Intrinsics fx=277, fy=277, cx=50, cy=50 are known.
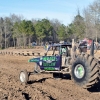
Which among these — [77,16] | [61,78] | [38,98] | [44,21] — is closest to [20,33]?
[44,21]

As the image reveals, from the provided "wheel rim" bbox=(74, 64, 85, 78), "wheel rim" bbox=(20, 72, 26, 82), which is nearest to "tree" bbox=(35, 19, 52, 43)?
"wheel rim" bbox=(20, 72, 26, 82)

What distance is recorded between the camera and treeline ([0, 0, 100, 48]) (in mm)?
41656

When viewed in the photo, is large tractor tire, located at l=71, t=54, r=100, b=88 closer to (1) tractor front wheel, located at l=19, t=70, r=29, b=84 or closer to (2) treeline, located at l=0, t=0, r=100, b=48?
(1) tractor front wheel, located at l=19, t=70, r=29, b=84

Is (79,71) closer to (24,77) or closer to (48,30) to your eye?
(24,77)

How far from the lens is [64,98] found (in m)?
8.52

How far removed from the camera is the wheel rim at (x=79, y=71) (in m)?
9.51

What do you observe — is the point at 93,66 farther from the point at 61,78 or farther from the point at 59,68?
the point at 61,78

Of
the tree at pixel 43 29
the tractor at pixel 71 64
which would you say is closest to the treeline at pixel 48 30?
the tree at pixel 43 29

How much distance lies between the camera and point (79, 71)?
382 inches

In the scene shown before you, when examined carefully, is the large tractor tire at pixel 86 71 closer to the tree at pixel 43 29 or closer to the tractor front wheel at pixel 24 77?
the tractor front wheel at pixel 24 77

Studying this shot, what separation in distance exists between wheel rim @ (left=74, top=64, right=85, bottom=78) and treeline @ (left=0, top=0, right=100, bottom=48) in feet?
103

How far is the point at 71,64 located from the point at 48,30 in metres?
62.0

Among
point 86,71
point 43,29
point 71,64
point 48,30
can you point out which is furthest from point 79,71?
point 48,30

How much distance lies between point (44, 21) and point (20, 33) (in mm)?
8148
